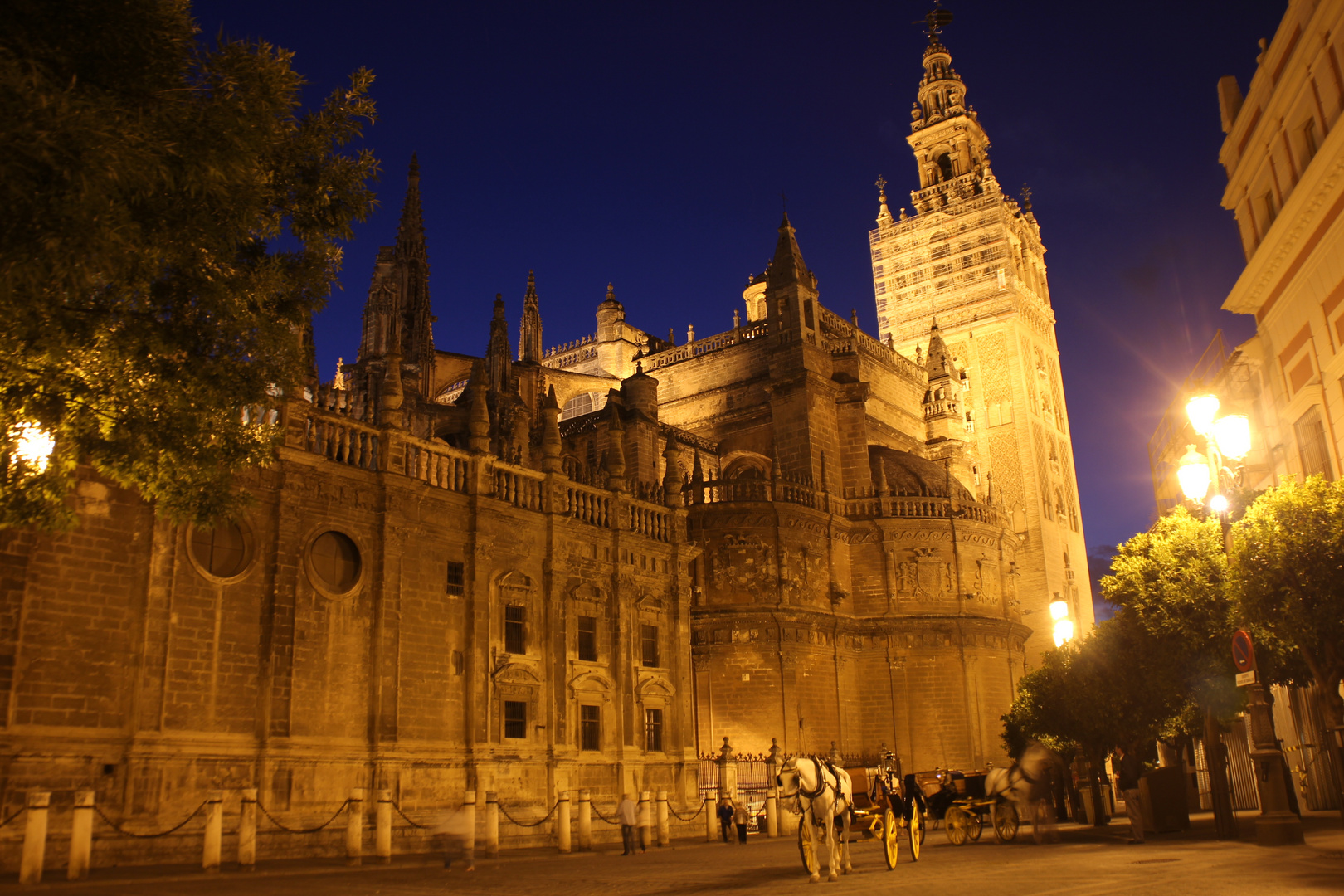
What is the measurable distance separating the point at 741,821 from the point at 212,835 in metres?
11.7

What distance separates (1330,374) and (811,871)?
12.5 meters

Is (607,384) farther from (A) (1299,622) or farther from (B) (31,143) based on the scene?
(B) (31,143)

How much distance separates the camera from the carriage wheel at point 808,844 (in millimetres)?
12656

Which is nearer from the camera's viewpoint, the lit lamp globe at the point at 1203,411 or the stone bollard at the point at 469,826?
the lit lamp globe at the point at 1203,411

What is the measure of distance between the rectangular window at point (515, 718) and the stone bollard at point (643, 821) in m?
2.66

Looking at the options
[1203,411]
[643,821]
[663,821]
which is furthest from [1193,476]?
[663,821]

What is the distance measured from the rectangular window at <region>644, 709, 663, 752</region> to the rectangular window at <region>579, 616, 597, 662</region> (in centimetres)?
205

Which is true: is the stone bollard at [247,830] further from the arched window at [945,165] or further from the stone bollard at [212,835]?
the arched window at [945,165]

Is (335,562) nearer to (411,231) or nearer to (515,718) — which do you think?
(515,718)

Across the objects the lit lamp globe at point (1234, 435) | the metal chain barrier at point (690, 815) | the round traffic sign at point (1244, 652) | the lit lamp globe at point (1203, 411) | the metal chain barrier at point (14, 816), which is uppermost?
the lit lamp globe at point (1203, 411)

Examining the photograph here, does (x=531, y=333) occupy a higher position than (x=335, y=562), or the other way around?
(x=531, y=333)

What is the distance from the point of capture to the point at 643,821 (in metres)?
20.8

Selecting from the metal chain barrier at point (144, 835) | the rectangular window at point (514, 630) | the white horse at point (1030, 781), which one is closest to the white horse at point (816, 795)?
the white horse at point (1030, 781)

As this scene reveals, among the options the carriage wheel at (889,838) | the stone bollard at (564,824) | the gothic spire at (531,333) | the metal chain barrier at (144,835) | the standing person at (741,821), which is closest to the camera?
the metal chain barrier at (144,835)
